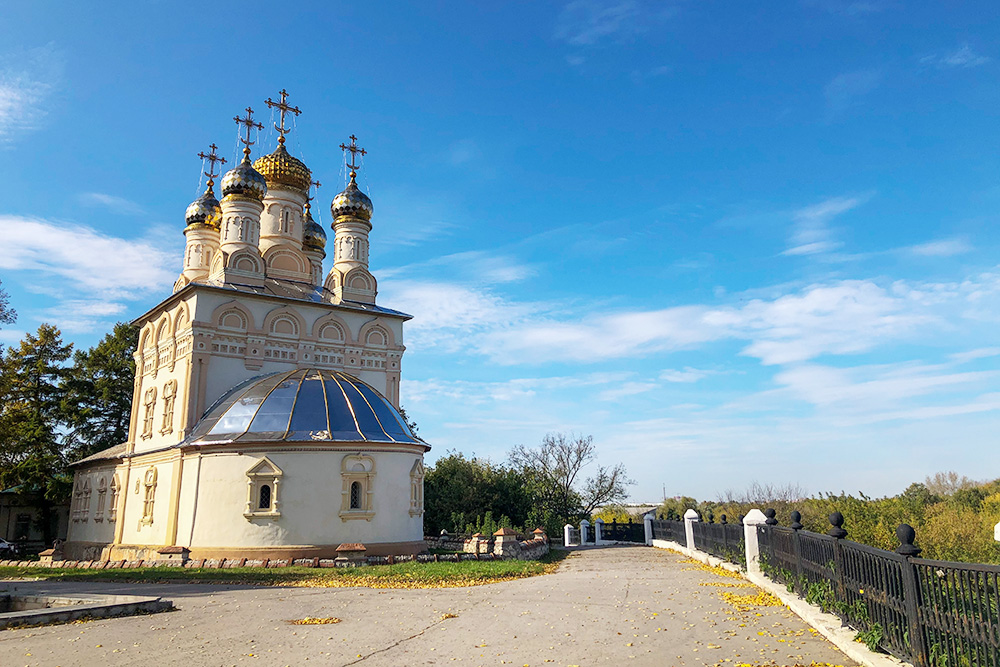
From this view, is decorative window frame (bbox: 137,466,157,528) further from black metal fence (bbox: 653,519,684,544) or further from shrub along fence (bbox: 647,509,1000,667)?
shrub along fence (bbox: 647,509,1000,667)

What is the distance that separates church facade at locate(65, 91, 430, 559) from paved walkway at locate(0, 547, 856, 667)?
654 cm

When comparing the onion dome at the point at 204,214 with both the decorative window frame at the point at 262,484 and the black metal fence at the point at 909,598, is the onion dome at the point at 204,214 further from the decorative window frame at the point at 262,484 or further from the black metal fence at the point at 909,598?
the black metal fence at the point at 909,598

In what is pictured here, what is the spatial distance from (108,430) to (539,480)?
2184cm

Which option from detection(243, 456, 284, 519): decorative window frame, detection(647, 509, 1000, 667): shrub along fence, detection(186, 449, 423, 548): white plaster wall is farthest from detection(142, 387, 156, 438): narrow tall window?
detection(647, 509, 1000, 667): shrub along fence

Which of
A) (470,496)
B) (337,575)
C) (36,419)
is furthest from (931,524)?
(36,419)

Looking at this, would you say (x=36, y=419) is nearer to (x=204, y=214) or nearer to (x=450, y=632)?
(x=204, y=214)

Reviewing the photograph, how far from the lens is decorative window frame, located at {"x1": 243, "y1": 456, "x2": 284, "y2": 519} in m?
18.5

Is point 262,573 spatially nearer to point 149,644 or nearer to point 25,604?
point 25,604

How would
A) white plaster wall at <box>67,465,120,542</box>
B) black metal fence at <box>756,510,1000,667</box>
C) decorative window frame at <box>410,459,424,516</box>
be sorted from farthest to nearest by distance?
white plaster wall at <box>67,465,120,542</box> → decorative window frame at <box>410,459,424,516</box> → black metal fence at <box>756,510,1000,667</box>

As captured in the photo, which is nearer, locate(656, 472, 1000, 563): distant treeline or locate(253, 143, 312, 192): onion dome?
locate(656, 472, 1000, 563): distant treeline

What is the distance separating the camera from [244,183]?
25.3m

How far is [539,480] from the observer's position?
36.0m

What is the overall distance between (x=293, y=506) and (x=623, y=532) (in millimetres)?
15153

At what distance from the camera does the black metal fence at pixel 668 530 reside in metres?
21.6
